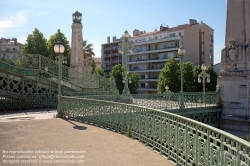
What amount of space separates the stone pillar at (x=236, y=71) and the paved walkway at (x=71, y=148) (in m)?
10.6

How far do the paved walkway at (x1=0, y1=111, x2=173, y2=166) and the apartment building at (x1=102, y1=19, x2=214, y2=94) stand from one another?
47960mm

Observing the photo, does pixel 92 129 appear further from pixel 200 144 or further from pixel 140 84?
pixel 140 84

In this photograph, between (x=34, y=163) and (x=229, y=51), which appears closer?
(x=34, y=163)

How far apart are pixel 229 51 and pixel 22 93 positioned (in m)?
14.5

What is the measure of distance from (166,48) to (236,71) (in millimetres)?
43069

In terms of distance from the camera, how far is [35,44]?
41.3 meters

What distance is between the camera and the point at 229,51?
1625 cm

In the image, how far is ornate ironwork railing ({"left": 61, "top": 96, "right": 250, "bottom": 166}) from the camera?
12.6ft

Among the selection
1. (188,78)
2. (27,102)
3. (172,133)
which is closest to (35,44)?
(188,78)

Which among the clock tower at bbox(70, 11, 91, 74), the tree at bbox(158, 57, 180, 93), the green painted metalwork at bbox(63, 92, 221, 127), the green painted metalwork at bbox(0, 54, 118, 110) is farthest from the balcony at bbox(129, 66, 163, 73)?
the green painted metalwork at bbox(63, 92, 221, 127)

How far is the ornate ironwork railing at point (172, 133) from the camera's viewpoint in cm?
383

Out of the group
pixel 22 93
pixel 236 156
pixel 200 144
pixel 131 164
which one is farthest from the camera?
pixel 22 93

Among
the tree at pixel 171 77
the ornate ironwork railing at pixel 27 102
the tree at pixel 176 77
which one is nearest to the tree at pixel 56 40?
the tree at pixel 171 77

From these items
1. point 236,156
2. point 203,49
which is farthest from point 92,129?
point 203,49
